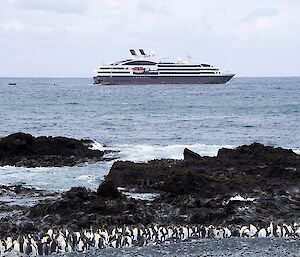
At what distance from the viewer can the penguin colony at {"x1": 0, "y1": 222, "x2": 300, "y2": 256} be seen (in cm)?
1714

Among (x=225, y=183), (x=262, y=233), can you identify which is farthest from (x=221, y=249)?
(x=225, y=183)

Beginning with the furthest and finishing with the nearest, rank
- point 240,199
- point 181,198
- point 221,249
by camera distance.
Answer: point 181,198 → point 240,199 → point 221,249

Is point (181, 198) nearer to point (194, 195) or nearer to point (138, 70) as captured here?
point (194, 195)

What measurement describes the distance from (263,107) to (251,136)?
34.1 meters

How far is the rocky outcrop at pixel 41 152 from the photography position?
33125 millimetres

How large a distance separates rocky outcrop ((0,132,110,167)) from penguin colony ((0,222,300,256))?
1499 centimetres

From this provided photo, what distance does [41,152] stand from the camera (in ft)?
114

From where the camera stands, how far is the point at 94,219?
1983cm

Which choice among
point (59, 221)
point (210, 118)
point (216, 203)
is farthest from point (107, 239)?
point (210, 118)

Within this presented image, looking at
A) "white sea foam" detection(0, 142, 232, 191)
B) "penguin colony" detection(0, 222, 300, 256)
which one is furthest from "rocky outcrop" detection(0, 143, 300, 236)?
"white sea foam" detection(0, 142, 232, 191)

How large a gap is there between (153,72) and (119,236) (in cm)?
13492

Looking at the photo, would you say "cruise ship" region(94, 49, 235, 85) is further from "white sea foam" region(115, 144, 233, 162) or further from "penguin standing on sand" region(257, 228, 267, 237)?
"penguin standing on sand" region(257, 228, 267, 237)

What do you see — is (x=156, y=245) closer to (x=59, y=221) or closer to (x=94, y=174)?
(x=59, y=221)

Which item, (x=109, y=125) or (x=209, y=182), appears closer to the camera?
(x=209, y=182)
